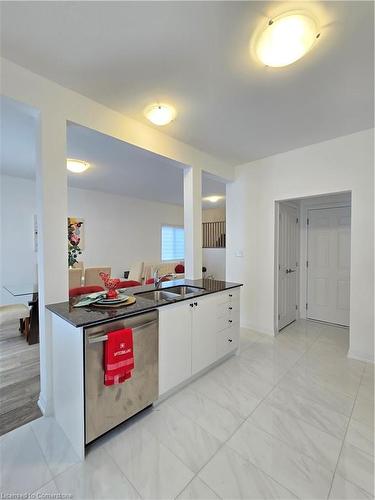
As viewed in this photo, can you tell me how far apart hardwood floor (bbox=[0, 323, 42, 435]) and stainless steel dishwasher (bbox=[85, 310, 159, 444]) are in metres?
0.76

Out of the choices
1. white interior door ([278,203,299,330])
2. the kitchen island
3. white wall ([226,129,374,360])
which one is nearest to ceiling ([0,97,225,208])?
white wall ([226,129,374,360])

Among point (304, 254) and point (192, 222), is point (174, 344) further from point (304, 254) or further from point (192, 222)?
point (304, 254)

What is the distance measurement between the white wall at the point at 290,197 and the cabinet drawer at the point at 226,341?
1003 mm

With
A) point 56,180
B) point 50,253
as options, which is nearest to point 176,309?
point 50,253

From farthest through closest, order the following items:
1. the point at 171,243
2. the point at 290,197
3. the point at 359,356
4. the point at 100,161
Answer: the point at 171,243 < the point at 100,161 < the point at 290,197 < the point at 359,356

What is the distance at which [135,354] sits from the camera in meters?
1.71

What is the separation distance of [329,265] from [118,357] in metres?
3.82

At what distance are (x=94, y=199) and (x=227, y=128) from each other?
4075 mm

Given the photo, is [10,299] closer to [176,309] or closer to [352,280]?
[176,309]

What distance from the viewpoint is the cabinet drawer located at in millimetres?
2547

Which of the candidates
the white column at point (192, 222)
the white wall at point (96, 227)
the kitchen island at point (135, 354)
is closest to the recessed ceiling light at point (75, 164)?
the white column at point (192, 222)

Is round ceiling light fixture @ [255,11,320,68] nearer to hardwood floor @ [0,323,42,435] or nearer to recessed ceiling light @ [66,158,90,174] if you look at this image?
recessed ceiling light @ [66,158,90,174]

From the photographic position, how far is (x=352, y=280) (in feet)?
9.36

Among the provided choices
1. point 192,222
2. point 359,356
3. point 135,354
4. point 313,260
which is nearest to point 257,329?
point 359,356
